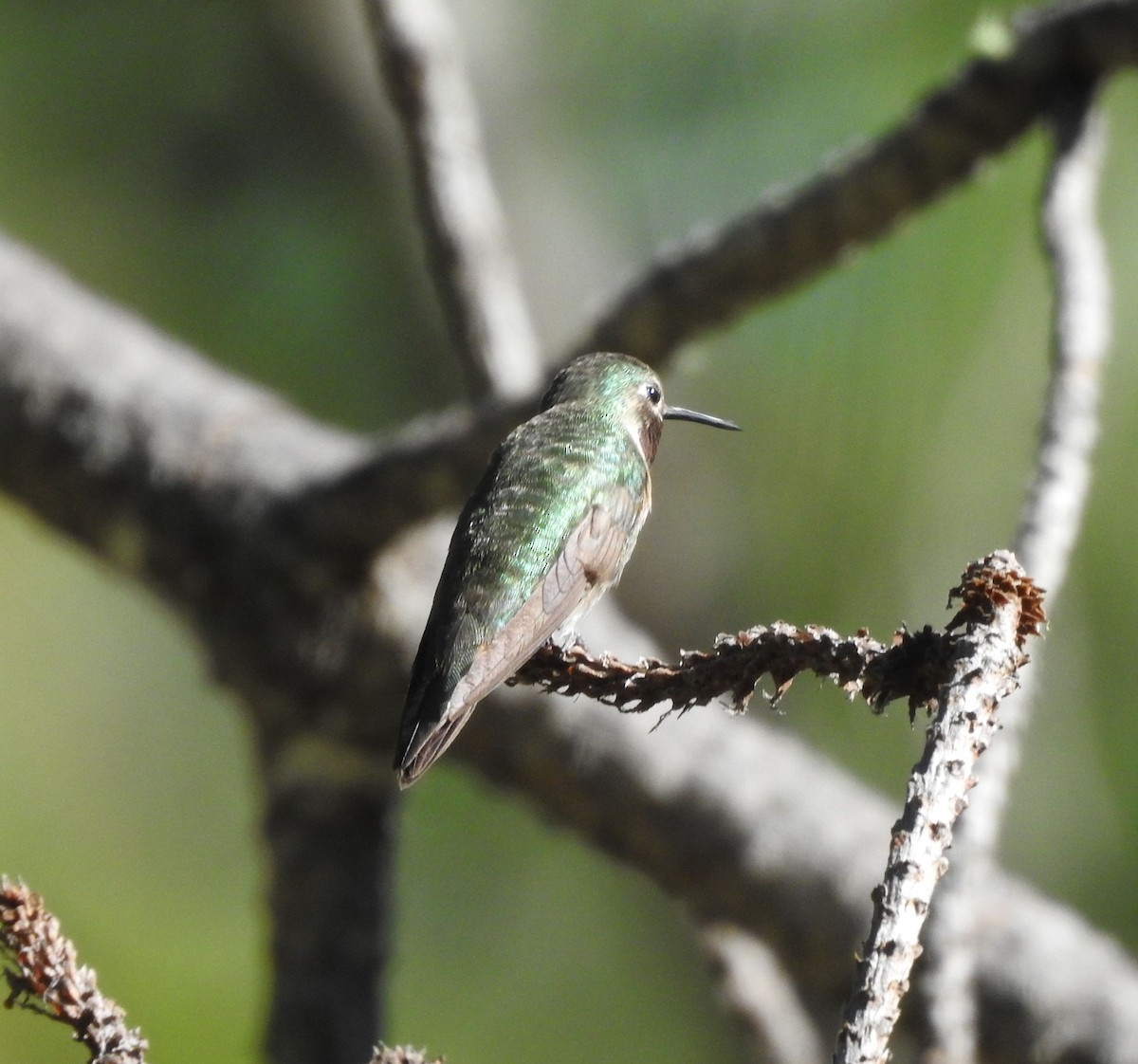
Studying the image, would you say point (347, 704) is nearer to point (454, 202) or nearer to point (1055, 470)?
point (454, 202)

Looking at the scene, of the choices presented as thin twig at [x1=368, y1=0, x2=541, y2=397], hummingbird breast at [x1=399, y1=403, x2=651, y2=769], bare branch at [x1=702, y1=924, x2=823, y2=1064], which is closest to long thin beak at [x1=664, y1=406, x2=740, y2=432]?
hummingbird breast at [x1=399, y1=403, x2=651, y2=769]

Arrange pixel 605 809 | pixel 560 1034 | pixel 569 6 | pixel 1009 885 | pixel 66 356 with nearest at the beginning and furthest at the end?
1. pixel 1009 885
2. pixel 605 809
3. pixel 66 356
4. pixel 560 1034
5. pixel 569 6

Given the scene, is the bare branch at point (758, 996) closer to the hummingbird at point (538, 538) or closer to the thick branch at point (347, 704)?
the thick branch at point (347, 704)

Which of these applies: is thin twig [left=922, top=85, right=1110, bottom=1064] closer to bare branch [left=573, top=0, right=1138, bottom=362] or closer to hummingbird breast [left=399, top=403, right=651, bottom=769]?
bare branch [left=573, top=0, right=1138, bottom=362]

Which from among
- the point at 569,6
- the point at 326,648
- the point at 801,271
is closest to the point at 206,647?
the point at 326,648

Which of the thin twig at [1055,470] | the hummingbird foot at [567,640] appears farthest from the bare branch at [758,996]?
the hummingbird foot at [567,640]

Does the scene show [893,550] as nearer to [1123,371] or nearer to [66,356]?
[1123,371]

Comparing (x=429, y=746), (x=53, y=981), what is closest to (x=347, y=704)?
(x=429, y=746)

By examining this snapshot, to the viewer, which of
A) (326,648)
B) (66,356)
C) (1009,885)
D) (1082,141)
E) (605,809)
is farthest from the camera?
(66,356)
